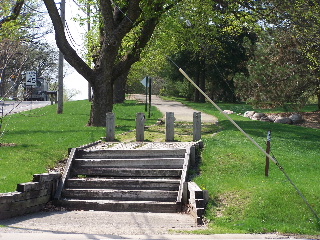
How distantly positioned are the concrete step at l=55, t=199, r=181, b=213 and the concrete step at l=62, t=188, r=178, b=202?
351mm

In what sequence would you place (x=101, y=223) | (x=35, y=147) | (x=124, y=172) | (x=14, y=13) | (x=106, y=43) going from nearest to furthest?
(x=101, y=223)
(x=124, y=172)
(x=35, y=147)
(x=106, y=43)
(x=14, y=13)

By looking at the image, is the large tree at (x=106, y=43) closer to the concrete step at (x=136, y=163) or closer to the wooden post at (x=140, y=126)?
the wooden post at (x=140, y=126)

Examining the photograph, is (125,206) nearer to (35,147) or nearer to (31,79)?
(35,147)

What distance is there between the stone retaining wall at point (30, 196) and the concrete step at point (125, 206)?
1.91ft

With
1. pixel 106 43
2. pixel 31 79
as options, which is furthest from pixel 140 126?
pixel 31 79

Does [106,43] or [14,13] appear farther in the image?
[14,13]

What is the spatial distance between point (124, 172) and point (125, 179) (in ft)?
1.41

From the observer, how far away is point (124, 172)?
1428 centimetres

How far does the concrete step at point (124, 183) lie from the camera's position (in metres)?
13.4

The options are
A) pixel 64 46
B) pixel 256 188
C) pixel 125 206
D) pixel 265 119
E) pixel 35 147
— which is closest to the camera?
pixel 256 188

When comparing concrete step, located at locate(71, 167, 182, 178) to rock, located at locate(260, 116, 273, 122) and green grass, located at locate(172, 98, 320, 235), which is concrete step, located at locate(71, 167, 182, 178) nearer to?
green grass, located at locate(172, 98, 320, 235)

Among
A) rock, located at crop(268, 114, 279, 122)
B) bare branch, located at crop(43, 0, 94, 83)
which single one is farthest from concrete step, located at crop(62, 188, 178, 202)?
rock, located at crop(268, 114, 279, 122)

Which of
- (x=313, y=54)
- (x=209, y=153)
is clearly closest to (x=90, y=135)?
(x=209, y=153)

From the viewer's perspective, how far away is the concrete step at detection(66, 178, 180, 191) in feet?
44.1
